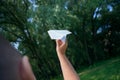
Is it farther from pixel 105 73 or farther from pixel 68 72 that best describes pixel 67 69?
pixel 105 73

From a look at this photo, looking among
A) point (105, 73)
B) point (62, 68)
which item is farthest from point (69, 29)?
point (62, 68)

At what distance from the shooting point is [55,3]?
19.4 m

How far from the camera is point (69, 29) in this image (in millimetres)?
23547

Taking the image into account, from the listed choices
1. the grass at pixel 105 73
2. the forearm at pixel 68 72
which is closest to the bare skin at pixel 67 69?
the forearm at pixel 68 72

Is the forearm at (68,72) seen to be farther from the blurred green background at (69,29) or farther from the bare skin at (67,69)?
the blurred green background at (69,29)

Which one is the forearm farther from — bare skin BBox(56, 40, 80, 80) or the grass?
the grass

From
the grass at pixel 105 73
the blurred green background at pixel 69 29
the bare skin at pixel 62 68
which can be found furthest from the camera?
the blurred green background at pixel 69 29

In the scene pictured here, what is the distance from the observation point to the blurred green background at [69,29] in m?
19.0

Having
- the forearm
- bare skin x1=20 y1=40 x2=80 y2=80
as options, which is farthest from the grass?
the forearm

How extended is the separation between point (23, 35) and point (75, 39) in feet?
26.2

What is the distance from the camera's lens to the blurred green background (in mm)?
19031

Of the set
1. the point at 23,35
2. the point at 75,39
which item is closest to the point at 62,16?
the point at 23,35

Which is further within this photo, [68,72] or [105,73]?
[105,73]

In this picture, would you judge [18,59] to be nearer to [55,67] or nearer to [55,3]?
[55,3]
